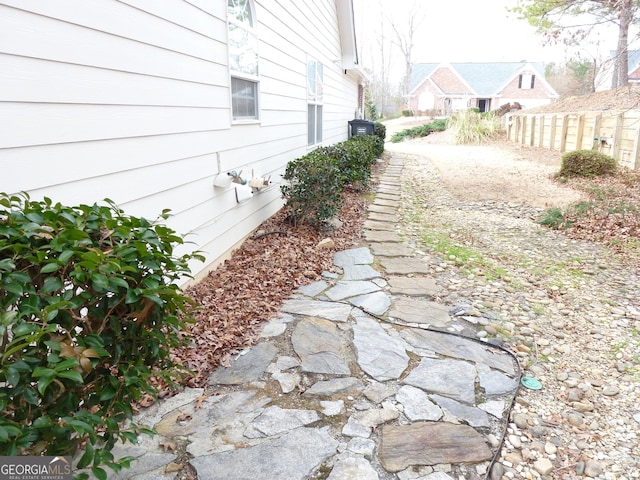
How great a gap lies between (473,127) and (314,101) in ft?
44.7

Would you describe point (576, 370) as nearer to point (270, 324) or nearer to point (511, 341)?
point (511, 341)

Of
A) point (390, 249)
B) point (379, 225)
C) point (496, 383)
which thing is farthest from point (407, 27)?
point (496, 383)

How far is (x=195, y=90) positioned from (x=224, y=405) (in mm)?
2480

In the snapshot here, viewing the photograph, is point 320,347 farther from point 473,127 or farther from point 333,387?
point 473,127

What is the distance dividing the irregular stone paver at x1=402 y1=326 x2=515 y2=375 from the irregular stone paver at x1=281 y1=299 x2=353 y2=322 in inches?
19.4

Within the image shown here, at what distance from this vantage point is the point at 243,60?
4.62m

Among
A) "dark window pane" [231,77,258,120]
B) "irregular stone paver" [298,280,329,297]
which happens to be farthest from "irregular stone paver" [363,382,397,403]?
"dark window pane" [231,77,258,120]

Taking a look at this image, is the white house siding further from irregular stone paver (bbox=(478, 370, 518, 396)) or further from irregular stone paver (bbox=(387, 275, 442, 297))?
irregular stone paver (bbox=(478, 370, 518, 396))

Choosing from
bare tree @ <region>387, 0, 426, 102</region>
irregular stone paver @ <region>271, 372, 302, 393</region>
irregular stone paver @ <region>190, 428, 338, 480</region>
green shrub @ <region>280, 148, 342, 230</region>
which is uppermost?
bare tree @ <region>387, 0, 426, 102</region>

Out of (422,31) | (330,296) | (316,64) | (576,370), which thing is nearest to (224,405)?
(330,296)

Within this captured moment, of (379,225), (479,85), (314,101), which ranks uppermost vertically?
(479,85)

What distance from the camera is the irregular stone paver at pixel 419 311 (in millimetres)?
3293

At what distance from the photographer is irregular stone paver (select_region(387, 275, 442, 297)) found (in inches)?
150

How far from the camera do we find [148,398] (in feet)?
7.43
